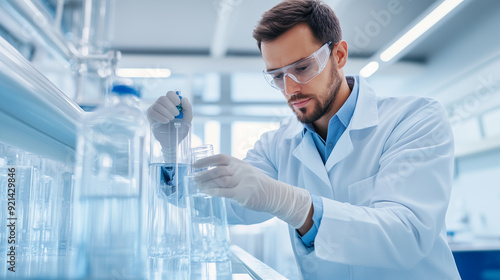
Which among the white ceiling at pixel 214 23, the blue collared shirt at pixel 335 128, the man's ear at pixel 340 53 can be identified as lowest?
the blue collared shirt at pixel 335 128

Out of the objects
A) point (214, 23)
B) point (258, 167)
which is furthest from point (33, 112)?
point (214, 23)

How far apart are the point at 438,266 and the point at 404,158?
370mm

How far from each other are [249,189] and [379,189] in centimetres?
40

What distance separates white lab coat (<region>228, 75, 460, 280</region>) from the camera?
35.6 inches

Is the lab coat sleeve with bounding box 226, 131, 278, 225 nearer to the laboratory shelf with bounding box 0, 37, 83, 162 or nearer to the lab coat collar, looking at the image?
the lab coat collar

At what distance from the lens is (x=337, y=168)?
1.29 m

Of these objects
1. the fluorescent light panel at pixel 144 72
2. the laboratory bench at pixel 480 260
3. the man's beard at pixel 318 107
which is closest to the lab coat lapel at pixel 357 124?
the man's beard at pixel 318 107

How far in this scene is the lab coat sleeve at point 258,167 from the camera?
141 cm

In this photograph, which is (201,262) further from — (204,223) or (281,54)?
(281,54)

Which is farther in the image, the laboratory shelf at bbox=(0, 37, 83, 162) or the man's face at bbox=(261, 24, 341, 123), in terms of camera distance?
the man's face at bbox=(261, 24, 341, 123)

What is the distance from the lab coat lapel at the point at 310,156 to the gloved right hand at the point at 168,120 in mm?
474

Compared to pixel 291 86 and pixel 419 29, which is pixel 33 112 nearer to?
pixel 291 86

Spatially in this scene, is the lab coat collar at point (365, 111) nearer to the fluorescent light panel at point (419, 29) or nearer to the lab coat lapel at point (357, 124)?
the lab coat lapel at point (357, 124)

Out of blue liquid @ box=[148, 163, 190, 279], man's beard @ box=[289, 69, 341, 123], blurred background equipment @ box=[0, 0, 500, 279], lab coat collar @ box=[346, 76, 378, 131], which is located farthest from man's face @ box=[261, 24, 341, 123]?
blurred background equipment @ box=[0, 0, 500, 279]
